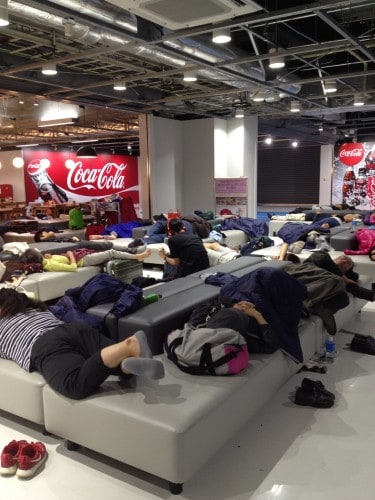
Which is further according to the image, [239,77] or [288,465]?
[239,77]

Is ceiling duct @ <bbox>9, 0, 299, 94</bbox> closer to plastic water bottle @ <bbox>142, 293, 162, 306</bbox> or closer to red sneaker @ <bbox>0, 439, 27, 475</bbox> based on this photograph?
plastic water bottle @ <bbox>142, 293, 162, 306</bbox>

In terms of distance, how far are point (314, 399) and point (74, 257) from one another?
4.26 metres

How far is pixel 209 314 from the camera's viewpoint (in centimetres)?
336

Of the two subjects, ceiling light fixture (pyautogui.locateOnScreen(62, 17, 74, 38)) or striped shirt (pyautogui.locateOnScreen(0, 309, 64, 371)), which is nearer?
striped shirt (pyautogui.locateOnScreen(0, 309, 64, 371))

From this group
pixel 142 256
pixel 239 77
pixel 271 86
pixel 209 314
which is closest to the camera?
pixel 209 314

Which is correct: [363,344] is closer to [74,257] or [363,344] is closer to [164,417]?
[164,417]

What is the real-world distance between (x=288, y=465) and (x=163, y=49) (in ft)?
15.5

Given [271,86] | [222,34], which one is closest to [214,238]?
[271,86]

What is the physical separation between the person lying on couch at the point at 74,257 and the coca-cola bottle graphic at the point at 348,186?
1285 cm

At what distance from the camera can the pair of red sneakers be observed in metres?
2.55

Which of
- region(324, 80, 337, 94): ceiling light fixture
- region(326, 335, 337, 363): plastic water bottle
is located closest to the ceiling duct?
region(324, 80, 337, 94): ceiling light fixture

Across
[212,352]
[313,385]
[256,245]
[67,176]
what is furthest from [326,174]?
[212,352]

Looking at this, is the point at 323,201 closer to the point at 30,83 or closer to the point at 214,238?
the point at 214,238

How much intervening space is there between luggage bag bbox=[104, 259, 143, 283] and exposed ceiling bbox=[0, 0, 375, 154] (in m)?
2.77
